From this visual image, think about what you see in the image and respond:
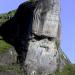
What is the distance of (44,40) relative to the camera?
5709cm

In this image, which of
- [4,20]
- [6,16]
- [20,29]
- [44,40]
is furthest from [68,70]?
[6,16]

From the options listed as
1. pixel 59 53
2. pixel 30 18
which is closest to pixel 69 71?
pixel 59 53

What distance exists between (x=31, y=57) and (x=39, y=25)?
2706 mm

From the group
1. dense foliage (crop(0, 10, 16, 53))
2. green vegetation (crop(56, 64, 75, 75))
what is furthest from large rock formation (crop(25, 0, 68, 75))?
dense foliage (crop(0, 10, 16, 53))

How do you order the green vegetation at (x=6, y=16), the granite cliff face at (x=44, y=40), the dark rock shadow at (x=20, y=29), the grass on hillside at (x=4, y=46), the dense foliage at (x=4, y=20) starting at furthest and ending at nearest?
1. the green vegetation at (x=6, y=16)
2. the dark rock shadow at (x=20, y=29)
3. the dense foliage at (x=4, y=20)
4. the grass on hillside at (x=4, y=46)
5. the granite cliff face at (x=44, y=40)

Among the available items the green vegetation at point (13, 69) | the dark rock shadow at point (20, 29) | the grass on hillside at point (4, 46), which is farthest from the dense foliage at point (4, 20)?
the green vegetation at point (13, 69)

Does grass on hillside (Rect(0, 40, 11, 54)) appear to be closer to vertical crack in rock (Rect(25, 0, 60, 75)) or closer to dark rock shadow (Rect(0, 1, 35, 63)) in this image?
dark rock shadow (Rect(0, 1, 35, 63))

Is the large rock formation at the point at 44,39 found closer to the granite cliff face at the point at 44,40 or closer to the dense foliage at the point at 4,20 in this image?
the granite cliff face at the point at 44,40

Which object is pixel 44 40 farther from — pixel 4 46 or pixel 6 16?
pixel 6 16

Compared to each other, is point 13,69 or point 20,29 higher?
point 20,29

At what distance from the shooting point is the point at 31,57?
5684 centimetres

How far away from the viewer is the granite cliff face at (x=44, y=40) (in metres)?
56.4

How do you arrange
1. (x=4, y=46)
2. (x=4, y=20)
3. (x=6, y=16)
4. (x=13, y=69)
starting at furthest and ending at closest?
(x=6, y=16), (x=4, y=20), (x=4, y=46), (x=13, y=69)

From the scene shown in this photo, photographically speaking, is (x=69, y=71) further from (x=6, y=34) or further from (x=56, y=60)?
(x=6, y=34)
